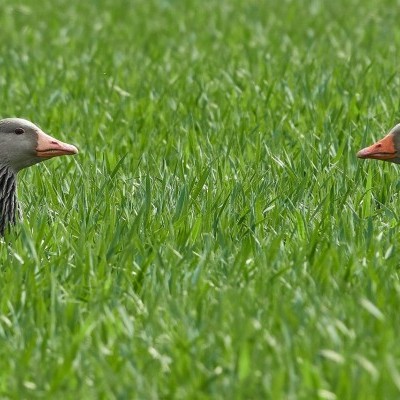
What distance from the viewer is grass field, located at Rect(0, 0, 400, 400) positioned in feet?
13.4

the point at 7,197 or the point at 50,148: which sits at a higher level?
the point at 50,148

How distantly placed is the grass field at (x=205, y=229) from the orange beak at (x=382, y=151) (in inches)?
8.3

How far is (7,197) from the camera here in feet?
20.6

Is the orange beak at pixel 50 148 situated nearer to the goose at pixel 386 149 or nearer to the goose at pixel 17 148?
the goose at pixel 17 148

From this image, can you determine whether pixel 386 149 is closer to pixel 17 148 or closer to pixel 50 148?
pixel 50 148

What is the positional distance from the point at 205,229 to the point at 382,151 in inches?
46.4

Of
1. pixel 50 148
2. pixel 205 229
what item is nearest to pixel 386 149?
pixel 205 229

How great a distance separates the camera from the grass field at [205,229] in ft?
13.4

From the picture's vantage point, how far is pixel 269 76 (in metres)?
10.4

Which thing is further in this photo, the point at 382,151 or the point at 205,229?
the point at 382,151

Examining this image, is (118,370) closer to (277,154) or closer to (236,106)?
(277,154)

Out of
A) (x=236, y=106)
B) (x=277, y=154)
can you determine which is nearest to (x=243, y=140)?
(x=277, y=154)

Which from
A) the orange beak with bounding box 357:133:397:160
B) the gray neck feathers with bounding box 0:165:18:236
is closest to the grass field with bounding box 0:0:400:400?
the gray neck feathers with bounding box 0:165:18:236

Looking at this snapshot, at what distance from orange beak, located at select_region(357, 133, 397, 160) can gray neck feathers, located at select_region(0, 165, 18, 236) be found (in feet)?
5.94
